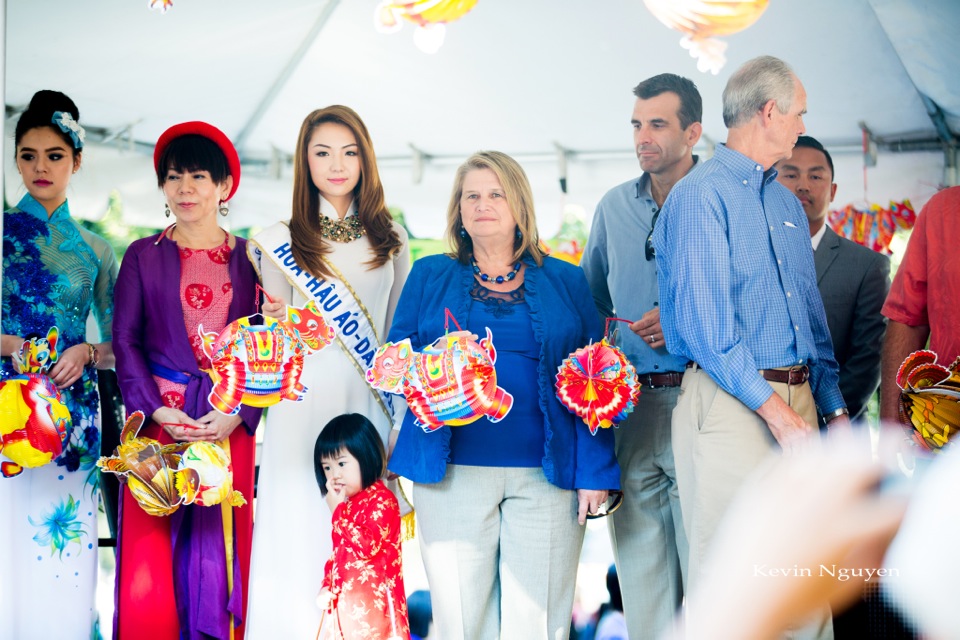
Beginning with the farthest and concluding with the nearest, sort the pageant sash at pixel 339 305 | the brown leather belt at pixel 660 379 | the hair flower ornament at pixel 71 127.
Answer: the hair flower ornament at pixel 71 127, the pageant sash at pixel 339 305, the brown leather belt at pixel 660 379

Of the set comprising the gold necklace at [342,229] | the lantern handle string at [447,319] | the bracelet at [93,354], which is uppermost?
the gold necklace at [342,229]

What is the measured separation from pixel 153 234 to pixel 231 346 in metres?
0.71

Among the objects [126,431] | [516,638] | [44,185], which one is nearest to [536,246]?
[516,638]

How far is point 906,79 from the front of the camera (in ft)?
10.6

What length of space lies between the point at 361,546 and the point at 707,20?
2.00 m

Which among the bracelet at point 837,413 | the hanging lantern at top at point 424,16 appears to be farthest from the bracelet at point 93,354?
the bracelet at point 837,413

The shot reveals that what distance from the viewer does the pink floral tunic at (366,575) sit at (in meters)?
3.04

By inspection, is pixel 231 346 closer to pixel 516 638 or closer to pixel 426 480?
pixel 426 480

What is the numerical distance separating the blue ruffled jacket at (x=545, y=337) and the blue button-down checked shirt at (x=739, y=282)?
30 centimetres

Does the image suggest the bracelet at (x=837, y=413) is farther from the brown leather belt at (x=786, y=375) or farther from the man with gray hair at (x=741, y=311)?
the brown leather belt at (x=786, y=375)

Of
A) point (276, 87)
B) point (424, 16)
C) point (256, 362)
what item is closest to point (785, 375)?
point (256, 362)

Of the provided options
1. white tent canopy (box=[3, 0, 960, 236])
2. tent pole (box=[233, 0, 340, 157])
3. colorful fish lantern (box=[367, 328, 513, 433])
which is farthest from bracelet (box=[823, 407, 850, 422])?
tent pole (box=[233, 0, 340, 157])

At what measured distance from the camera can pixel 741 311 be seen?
273cm

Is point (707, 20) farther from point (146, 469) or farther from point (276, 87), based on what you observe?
point (146, 469)
